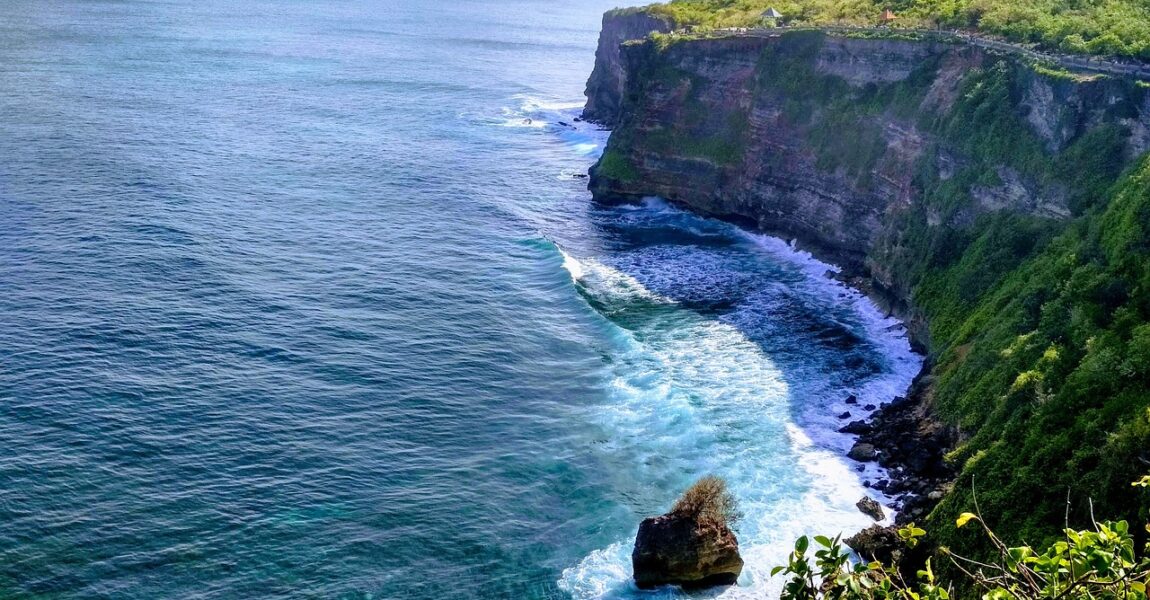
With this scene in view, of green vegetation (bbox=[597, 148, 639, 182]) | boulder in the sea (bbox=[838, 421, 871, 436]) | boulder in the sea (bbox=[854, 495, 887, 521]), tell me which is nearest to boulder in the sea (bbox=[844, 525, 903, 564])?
boulder in the sea (bbox=[854, 495, 887, 521])

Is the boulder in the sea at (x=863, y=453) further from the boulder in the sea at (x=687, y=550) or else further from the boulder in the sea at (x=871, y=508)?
the boulder in the sea at (x=687, y=550)

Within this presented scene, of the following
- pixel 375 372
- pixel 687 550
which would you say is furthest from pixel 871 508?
pixel 375 372

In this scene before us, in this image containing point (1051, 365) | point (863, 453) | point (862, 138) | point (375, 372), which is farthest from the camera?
point (862, 138)

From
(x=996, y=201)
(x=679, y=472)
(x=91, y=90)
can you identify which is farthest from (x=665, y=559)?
(x=91, y=90)

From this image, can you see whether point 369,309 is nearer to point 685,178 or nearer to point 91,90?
point 685,178

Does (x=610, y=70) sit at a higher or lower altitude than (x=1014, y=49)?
lower

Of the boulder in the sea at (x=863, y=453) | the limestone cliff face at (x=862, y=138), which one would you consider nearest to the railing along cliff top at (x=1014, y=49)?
the limestone cliff face at (x=862, y=138)

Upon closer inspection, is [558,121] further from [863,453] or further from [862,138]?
[863,453]
